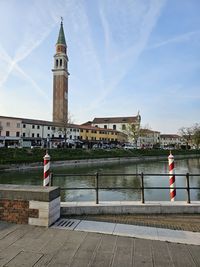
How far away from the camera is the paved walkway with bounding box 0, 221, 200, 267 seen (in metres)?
3.47

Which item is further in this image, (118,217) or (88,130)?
(88,130)

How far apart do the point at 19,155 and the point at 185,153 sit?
1966 inches

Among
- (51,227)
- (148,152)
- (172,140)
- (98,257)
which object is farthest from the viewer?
(172,140)

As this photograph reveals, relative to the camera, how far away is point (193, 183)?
18656mm

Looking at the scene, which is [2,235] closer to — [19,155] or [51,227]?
[51,227]

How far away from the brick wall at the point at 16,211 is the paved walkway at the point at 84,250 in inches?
13.4

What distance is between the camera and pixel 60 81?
8625 cm

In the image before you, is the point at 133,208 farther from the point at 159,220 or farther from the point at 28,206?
the point at 28,206

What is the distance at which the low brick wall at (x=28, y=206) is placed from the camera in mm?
5055

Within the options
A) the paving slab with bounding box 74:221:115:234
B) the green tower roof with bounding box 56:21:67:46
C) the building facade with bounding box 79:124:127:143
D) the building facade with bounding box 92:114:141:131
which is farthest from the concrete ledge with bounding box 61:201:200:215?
the building facade with bounding box 92:114:141:131

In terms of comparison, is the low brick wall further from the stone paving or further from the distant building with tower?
the distant building with tower

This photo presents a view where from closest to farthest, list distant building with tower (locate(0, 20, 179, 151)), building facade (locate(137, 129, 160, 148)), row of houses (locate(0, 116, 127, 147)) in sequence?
1. row of houses (locate(0, 116, 127, 147))
2. distant building with tower (locate(0, 20, 179, 151))
3. building facade (locate(137, 129, 160, 148))

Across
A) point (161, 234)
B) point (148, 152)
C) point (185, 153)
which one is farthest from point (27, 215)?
point (185, 153)

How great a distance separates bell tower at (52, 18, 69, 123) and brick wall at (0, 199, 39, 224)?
3037 inches
